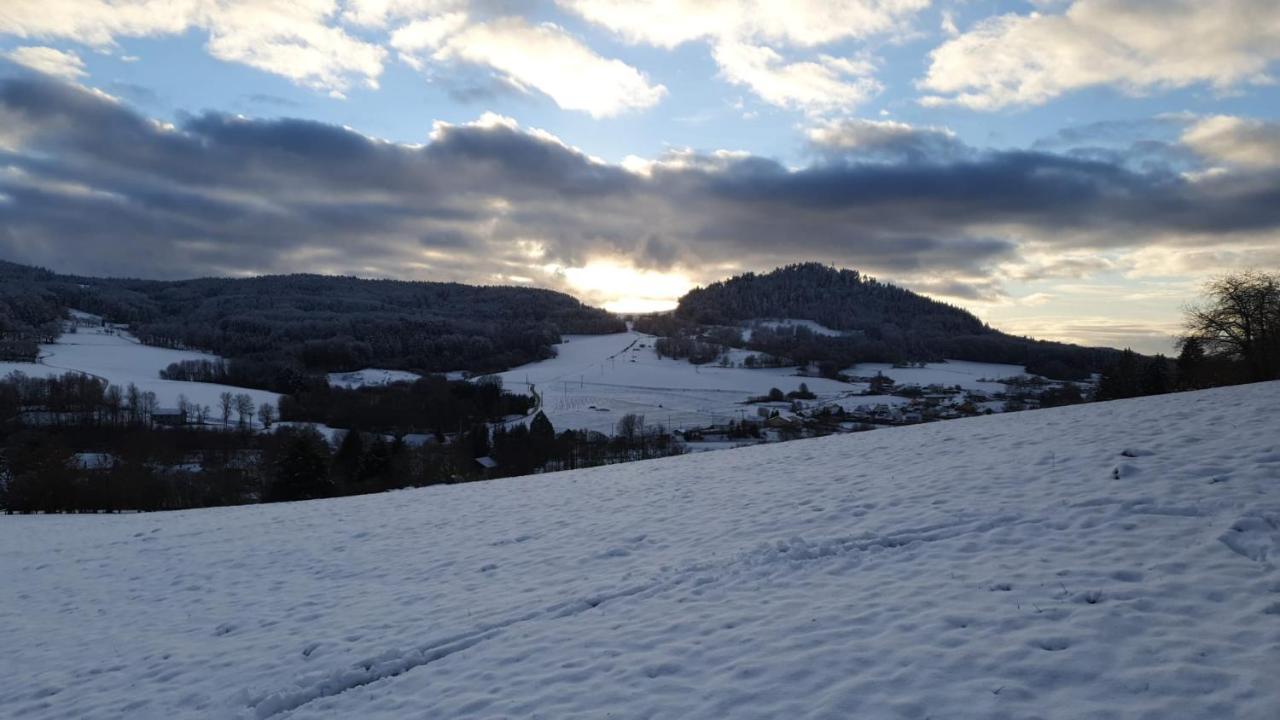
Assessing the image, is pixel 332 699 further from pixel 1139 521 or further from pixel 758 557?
pixel 1139 521

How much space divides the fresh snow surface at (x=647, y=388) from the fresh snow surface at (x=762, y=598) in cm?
8361

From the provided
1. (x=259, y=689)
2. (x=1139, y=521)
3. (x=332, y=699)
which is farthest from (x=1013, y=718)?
(x=259, y=689)

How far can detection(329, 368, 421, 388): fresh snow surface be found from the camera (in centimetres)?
14375

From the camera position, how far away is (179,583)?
15.2 meters

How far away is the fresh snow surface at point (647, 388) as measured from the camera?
11281cm

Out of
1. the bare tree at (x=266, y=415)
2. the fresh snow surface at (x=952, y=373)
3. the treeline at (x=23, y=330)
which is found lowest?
the bare tree at (x=266, y=415)

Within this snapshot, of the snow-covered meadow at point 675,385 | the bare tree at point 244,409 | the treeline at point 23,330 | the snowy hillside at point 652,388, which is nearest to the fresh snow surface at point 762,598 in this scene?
the snowy hillside at point 652,388

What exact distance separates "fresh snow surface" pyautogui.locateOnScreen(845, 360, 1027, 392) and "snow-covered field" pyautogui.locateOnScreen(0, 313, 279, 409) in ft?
456

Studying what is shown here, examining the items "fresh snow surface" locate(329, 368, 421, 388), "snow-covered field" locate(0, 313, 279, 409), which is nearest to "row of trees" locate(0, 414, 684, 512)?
"snow-covered field" locate(0, 313, 279, 409)

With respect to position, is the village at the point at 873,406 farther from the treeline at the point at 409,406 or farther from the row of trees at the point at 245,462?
the treeline at the point at 409,406

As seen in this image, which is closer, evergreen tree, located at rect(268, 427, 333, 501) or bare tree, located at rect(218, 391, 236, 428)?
evergreen tree, located at rect(268, 427, 333, 501)

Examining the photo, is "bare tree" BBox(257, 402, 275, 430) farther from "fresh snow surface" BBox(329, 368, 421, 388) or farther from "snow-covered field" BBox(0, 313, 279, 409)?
"fresh snow surface" BBox(329, 368, 421, 388)

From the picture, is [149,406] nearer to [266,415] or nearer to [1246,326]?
[266,415]

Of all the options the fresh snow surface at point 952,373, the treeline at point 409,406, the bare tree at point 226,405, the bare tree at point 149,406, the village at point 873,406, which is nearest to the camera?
the village at point 873,406
